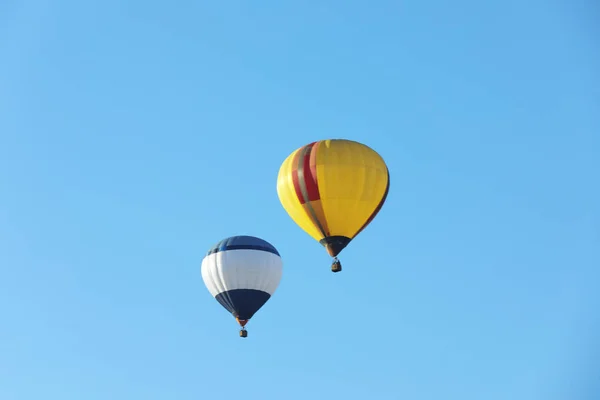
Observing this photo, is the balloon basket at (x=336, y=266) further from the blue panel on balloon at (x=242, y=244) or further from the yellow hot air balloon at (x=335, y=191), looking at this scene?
the blue panel on balloon at (x=242, y=244)

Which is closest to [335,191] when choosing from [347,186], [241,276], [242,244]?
[347,186]

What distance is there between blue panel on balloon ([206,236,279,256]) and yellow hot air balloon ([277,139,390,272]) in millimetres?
6901

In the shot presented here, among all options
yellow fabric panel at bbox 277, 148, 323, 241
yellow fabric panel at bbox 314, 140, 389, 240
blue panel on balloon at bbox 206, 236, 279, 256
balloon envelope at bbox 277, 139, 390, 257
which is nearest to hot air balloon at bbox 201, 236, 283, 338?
blue panel on balloon at bbox 206, 236, 279, 256

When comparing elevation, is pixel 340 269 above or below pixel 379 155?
below

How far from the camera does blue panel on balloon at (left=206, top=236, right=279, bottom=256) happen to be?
49.1 m

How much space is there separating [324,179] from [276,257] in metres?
8.83

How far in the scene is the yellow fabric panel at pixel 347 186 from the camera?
41.8 meters

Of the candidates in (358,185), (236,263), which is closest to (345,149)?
(358,185)

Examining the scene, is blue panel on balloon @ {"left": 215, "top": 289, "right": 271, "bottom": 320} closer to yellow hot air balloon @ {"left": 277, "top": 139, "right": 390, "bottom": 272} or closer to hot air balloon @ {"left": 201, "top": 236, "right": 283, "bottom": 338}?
hot air balloon @ {"left": 201, "top": 236, "right": 283, "bottom": 338}

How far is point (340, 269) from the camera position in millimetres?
41562

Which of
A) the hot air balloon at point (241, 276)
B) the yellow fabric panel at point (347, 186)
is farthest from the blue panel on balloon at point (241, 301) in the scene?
the yellow fabric panel at point (347, 186)

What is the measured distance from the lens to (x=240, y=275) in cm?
4853

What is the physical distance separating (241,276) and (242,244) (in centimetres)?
125

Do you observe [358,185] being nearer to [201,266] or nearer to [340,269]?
[340,269]
